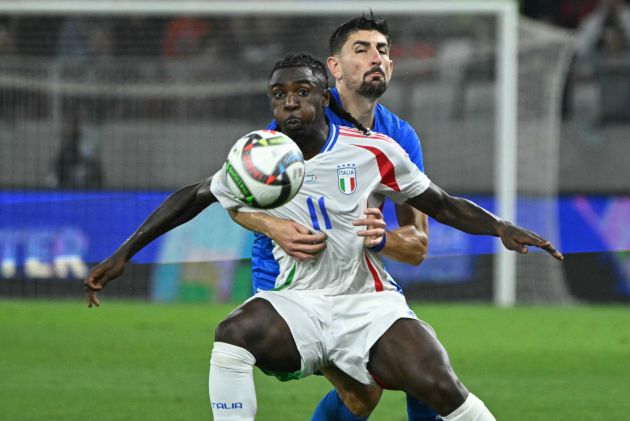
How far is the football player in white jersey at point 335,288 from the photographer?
16.0 feet

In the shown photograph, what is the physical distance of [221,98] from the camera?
15391 millimetres

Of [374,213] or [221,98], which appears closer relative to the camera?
[374,213]

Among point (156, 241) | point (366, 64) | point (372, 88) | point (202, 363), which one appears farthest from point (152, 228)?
point (156, 241)

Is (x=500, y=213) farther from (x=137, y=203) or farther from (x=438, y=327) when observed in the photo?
(x=137, y=203)

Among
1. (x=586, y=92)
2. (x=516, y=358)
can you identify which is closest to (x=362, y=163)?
(x=516, y=358)

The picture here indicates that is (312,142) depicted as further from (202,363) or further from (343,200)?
(202,363)

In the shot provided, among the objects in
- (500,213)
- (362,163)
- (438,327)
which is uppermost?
(362,163)

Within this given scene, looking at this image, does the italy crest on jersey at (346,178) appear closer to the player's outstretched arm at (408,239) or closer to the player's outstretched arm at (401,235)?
the player's outstretched arm at (401,235)

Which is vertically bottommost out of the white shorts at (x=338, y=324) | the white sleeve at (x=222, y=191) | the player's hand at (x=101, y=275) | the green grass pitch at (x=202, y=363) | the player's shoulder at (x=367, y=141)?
the green grass pitch at (x=202, y=363)

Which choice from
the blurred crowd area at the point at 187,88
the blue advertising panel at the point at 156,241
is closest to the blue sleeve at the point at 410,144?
the blue advertising panel at the point at 156,241

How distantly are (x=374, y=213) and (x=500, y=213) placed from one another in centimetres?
990

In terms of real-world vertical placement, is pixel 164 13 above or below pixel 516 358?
above

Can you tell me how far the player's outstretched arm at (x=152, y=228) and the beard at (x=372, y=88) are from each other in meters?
1.27

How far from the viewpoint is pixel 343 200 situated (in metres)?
5.21
